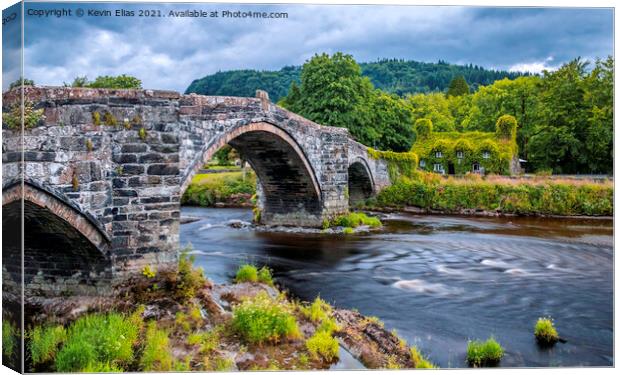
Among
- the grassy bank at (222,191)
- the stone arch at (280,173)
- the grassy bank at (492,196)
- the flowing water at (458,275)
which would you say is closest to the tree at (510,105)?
the grassy bank at (492,196)

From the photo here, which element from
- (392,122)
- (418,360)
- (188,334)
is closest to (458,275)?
(418,360)

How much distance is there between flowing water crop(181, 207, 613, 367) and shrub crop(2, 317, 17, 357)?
17.1 feet

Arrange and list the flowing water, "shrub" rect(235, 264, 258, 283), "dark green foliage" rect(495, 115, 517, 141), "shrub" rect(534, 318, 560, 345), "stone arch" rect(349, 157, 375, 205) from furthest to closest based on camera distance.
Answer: "dark green foliage" rect(495, 115, 517, 141) → "stone arch" rect(349, 157, 375, 205) → "shrub" rect(235, 264, 258, 283) → the flowing water → "shrub" rect(534, 318, 560, 345)

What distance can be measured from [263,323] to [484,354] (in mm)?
3030

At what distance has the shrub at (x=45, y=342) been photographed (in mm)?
6852

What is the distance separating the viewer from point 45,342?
7.09 metres

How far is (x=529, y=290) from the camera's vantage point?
12.0 m

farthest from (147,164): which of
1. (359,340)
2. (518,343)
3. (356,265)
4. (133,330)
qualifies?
(356,265)

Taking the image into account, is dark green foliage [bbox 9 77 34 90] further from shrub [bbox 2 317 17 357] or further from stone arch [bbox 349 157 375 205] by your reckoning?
stone arch [bbox 349 157 375 205]

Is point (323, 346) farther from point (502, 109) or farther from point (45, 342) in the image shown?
point (502, 109)

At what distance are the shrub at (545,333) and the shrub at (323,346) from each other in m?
3.35

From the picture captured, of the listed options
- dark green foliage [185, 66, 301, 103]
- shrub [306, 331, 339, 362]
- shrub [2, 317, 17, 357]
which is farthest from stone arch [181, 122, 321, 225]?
shrub [2, 317, 17, 357]

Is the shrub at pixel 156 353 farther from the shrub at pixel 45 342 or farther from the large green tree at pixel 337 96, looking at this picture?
the large green tree at pixel 337 96

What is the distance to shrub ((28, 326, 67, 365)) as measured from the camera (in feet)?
22.5
